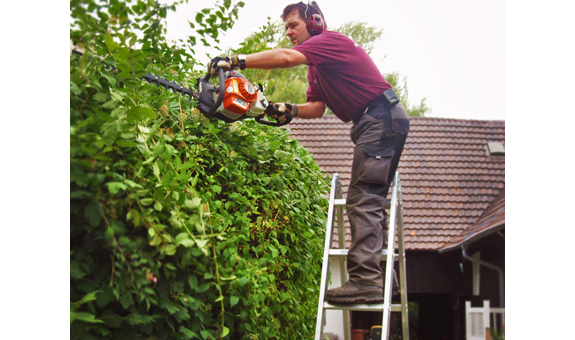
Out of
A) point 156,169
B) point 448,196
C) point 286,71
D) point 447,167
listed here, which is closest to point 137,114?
point 156,169

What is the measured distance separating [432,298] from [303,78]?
10.5 meters

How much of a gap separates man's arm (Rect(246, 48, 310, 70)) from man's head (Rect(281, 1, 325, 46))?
0.67ft

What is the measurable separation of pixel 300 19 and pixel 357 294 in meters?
1.40

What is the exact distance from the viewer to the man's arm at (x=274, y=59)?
2506 millimetres

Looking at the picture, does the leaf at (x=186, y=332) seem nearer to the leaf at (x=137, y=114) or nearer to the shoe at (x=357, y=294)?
the leaf at (x=137, y=114)

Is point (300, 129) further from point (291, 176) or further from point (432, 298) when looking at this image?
point (432, 298)

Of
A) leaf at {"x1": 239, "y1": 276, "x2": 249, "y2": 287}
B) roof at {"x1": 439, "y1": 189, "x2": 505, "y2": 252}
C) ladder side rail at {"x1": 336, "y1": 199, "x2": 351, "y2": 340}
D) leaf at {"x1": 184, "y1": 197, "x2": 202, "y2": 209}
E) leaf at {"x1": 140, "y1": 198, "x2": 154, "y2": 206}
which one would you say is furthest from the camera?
roof at {"x1": 439, "y1": 189, "x2": 505, "y2": 252}

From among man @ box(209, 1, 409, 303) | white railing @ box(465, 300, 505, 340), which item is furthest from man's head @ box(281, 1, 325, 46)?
white railing @ box(465, 300, 505, 340)

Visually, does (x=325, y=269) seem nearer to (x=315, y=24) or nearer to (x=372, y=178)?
(x=372, y=178)

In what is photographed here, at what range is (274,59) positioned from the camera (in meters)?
A: 2.53

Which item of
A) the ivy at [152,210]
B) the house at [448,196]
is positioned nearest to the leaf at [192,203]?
the ivy at [152,210]

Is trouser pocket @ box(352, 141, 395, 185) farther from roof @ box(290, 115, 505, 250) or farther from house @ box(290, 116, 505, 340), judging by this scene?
roof @ box(290, 115, 505, 250)

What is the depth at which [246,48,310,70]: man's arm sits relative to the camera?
251 cm

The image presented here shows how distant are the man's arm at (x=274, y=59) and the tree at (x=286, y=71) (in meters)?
0.19
